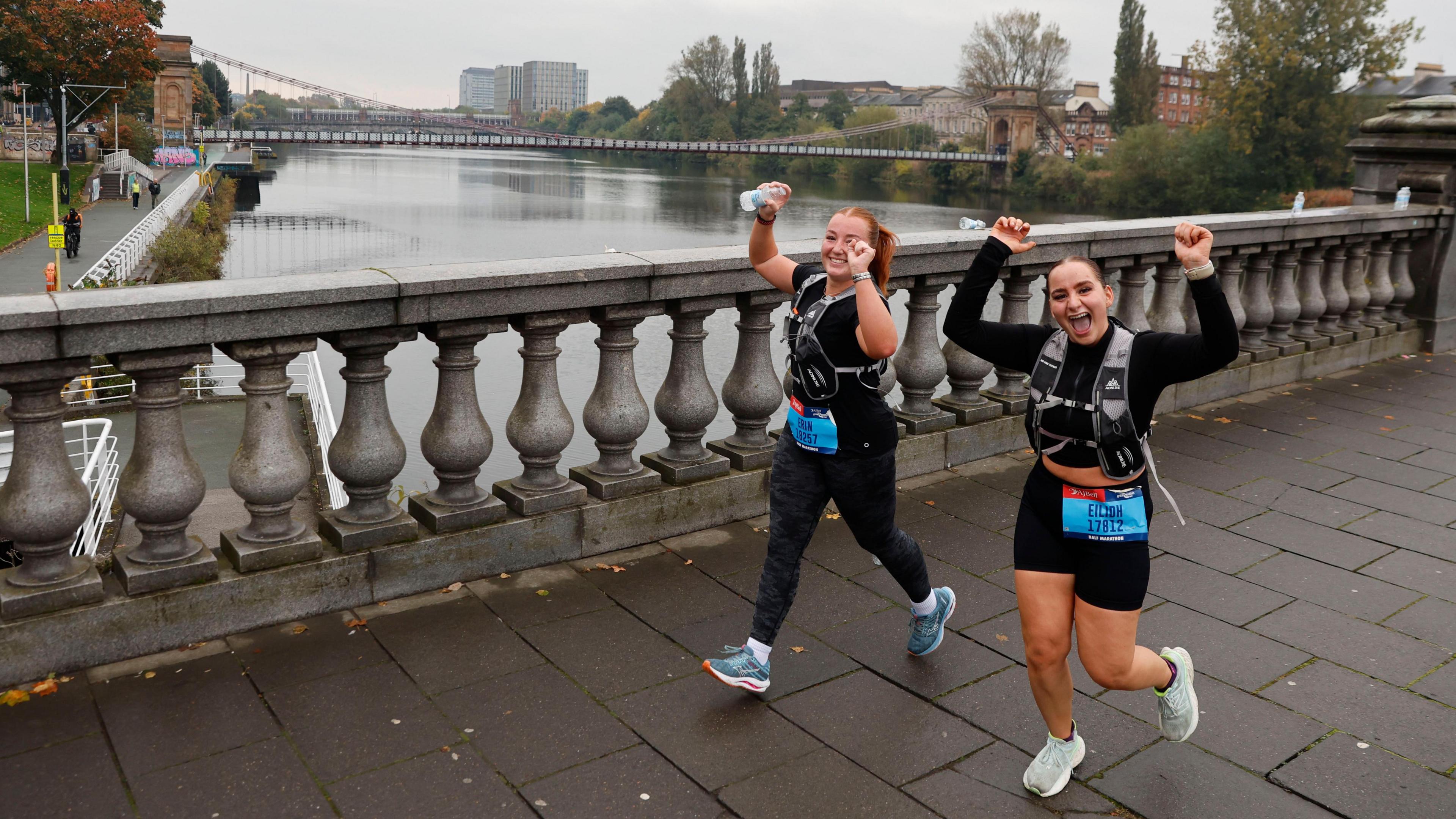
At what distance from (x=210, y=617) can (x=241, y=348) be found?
31.7 inches

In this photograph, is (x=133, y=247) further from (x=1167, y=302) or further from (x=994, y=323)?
(x=994, y=323)

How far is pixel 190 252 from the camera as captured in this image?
4025cm

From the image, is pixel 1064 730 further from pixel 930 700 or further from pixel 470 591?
pixel 470 591

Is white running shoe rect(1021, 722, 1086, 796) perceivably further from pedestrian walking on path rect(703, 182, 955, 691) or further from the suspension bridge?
the suspension bridge

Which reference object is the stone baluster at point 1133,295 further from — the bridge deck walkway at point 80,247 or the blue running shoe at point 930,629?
the bridge deck walkway at point 80,247

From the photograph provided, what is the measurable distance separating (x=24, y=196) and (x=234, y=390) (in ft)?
112

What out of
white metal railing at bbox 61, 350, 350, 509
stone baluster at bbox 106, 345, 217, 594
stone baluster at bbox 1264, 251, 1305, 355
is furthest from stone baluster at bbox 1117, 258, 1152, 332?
white metal railing at bbox 61, 350, 350, 509

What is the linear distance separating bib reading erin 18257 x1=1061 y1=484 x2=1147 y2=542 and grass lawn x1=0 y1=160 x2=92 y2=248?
48.5 meters

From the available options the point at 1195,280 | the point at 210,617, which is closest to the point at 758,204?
the point at 1195,280

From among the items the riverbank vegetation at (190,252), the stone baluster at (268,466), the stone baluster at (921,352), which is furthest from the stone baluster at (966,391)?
the riverbank vegetation at (190,252)

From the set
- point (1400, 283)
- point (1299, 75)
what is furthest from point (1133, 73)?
point (1400, 283)

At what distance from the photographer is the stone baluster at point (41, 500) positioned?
3193 millimetres

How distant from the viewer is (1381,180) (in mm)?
9250

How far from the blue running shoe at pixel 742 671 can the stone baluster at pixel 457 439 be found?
113cm
